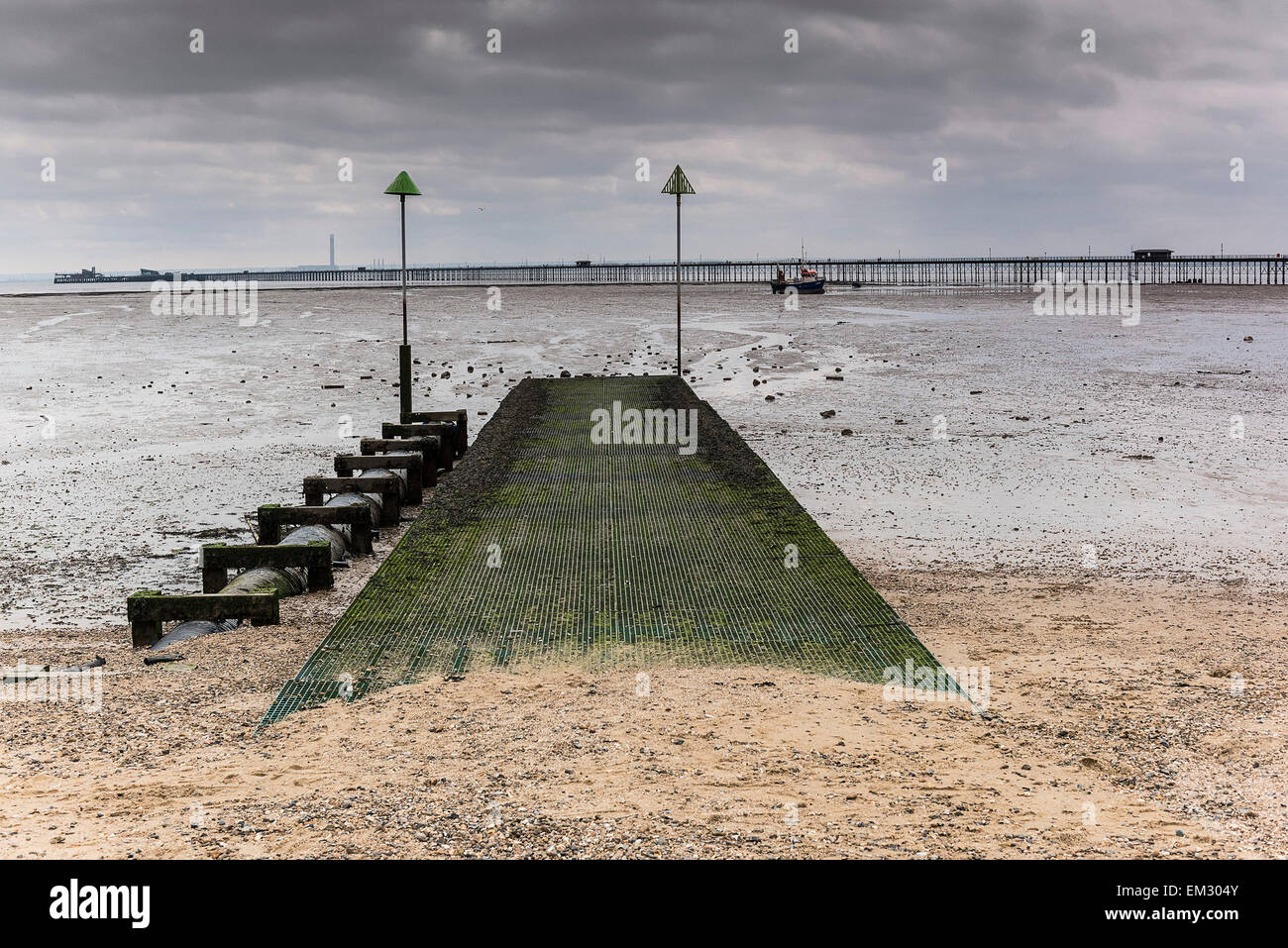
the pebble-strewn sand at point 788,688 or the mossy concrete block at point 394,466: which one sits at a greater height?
the mossy concrete block at point 394,466

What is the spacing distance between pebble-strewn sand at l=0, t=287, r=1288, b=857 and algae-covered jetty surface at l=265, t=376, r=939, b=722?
432 mm

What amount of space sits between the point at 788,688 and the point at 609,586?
2.28 meters

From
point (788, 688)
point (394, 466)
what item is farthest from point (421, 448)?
point (788, 688)

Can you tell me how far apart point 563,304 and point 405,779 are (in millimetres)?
75444

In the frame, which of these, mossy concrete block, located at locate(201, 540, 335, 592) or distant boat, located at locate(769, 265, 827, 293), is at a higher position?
distant boat, located at locate(769, 265, 827, 293)

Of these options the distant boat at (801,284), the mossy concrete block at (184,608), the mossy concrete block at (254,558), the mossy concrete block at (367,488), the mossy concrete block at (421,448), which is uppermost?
the distant boat at (801,284)

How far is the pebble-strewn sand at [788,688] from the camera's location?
5.34m

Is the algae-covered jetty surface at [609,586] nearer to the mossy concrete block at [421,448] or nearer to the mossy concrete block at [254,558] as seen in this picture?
the mossy concrete block at [254,558]

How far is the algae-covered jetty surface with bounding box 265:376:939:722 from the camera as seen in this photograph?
7.66 metres

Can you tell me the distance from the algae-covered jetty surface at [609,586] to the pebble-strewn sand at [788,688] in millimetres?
432

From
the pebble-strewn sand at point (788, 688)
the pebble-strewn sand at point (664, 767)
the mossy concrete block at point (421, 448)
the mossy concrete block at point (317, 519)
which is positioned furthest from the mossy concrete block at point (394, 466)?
the pebble-strewn sand at point (664, 767)

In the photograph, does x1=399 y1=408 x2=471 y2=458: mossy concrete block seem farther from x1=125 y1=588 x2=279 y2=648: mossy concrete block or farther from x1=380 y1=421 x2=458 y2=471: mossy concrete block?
x1=125 y1=588 x2=279 y2=648: mossy concrete block

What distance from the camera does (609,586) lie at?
905 cm

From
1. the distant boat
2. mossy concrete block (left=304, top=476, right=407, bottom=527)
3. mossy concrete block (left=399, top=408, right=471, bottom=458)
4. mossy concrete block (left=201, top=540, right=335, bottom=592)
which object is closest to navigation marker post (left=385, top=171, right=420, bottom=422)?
mossy concrete block (left=399, top=408, right=471, bottom=458)
